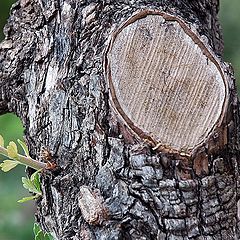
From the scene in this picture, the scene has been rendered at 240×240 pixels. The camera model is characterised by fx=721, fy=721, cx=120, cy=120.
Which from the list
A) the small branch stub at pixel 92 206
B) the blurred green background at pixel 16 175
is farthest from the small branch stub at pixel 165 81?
the blurred green background at pixel 16 175

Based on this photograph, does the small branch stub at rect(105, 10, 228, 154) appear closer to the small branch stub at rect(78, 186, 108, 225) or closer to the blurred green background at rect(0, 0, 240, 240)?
the small branch stub at rect(78, 186, 108, 225)

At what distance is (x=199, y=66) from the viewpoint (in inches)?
43.3

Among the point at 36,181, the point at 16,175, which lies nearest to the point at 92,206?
the point at 36,181

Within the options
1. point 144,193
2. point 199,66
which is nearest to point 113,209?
point 144,193

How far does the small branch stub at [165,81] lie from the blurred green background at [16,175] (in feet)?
4.05

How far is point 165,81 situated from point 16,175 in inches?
64.9

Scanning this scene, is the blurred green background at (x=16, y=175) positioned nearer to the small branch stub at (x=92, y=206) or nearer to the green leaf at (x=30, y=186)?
the green leaf at (x=30, y=186)

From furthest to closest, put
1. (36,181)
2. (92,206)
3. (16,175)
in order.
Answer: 1. (16,175)
2. (36,181)
3. (92,206)

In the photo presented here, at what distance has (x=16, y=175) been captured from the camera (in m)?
2.65

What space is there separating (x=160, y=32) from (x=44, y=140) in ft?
0.82

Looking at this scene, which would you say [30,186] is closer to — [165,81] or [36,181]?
[36,181]

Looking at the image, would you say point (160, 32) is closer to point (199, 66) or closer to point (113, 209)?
point (199, 66)

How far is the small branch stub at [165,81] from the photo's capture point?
1.05 metres

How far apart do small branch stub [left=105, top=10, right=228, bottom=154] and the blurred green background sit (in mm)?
1234
